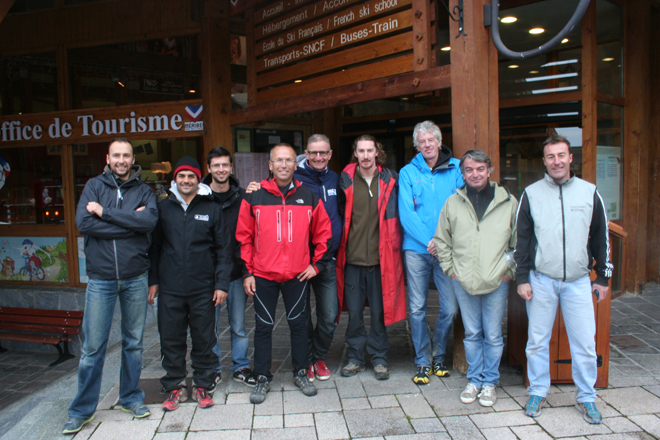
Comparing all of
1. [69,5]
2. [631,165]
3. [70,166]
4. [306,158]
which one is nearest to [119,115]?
[70,166]

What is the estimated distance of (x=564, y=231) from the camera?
3.27 meters

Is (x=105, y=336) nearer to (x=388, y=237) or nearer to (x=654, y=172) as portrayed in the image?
(x=388, y=237)

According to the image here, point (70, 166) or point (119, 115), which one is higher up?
point (119, 115)

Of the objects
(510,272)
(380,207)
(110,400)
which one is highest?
(380,207)

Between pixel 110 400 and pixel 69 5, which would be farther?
pixel 69 5

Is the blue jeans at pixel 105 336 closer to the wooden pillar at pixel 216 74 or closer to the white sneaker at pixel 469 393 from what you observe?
the white sneaker at pixel 469 393

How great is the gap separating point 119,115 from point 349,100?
4.27 metres

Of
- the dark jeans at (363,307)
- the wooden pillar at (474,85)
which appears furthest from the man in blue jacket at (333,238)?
the wooden pillar at (474,85)

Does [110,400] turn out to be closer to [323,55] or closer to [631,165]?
[323,55]

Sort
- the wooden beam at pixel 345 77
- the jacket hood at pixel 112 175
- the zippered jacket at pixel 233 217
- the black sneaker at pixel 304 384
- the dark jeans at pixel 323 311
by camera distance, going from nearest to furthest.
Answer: the jacket hood at pixel 112 175, the black sneaker at pixel 304 384, the zippered jacket at pixel 233 217, the dark jeans at pixel 323 311, the wooden beam at pixel 345 77

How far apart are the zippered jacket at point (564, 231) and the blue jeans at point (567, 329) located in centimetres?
9

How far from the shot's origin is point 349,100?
4684mm

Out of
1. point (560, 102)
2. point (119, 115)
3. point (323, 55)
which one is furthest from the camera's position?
point (119, 115)

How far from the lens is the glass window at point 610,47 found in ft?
19.9
